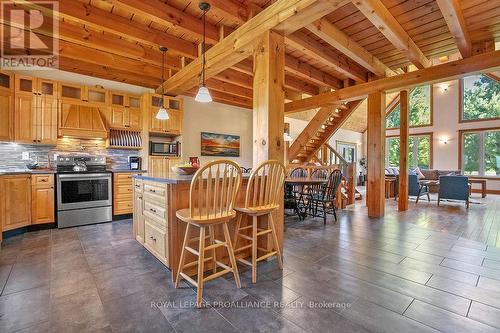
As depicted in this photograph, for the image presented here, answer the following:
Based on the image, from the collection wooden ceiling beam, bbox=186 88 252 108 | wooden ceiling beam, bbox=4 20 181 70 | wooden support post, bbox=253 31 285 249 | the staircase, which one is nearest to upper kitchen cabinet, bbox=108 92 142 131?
wooden ceiling beam, bbox=4 20 181 70

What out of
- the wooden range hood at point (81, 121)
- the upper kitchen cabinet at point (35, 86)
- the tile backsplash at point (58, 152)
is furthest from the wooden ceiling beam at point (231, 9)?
the tile backsplash at point (58, 152)

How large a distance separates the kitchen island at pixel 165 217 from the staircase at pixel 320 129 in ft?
14.7

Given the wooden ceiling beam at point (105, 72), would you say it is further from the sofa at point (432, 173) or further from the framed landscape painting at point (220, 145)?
the sofa at point (432, 173)

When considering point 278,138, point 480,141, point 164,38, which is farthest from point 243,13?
point 480,141

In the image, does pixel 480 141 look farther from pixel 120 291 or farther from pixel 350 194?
pixel 120 291

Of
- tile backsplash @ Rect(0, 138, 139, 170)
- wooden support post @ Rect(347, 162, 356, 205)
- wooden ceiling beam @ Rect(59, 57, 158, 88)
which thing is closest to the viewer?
tile backsplash @ Rect(0, 138, 139, 170)

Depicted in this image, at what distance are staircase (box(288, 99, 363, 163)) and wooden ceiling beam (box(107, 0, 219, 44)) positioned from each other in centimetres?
380

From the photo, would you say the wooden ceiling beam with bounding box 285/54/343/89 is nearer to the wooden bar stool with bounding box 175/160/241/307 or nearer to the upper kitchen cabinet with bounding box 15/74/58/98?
the wooden bar stool with bounding box 175/160/241/307

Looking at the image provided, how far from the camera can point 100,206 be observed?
13.7 ft

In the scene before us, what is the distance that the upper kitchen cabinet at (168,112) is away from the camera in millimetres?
4844

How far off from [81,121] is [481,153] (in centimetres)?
1241

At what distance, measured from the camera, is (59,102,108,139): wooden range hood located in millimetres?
4039

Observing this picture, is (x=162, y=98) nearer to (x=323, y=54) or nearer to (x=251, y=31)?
(x=251, y=31)

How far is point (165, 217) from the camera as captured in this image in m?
2.22
